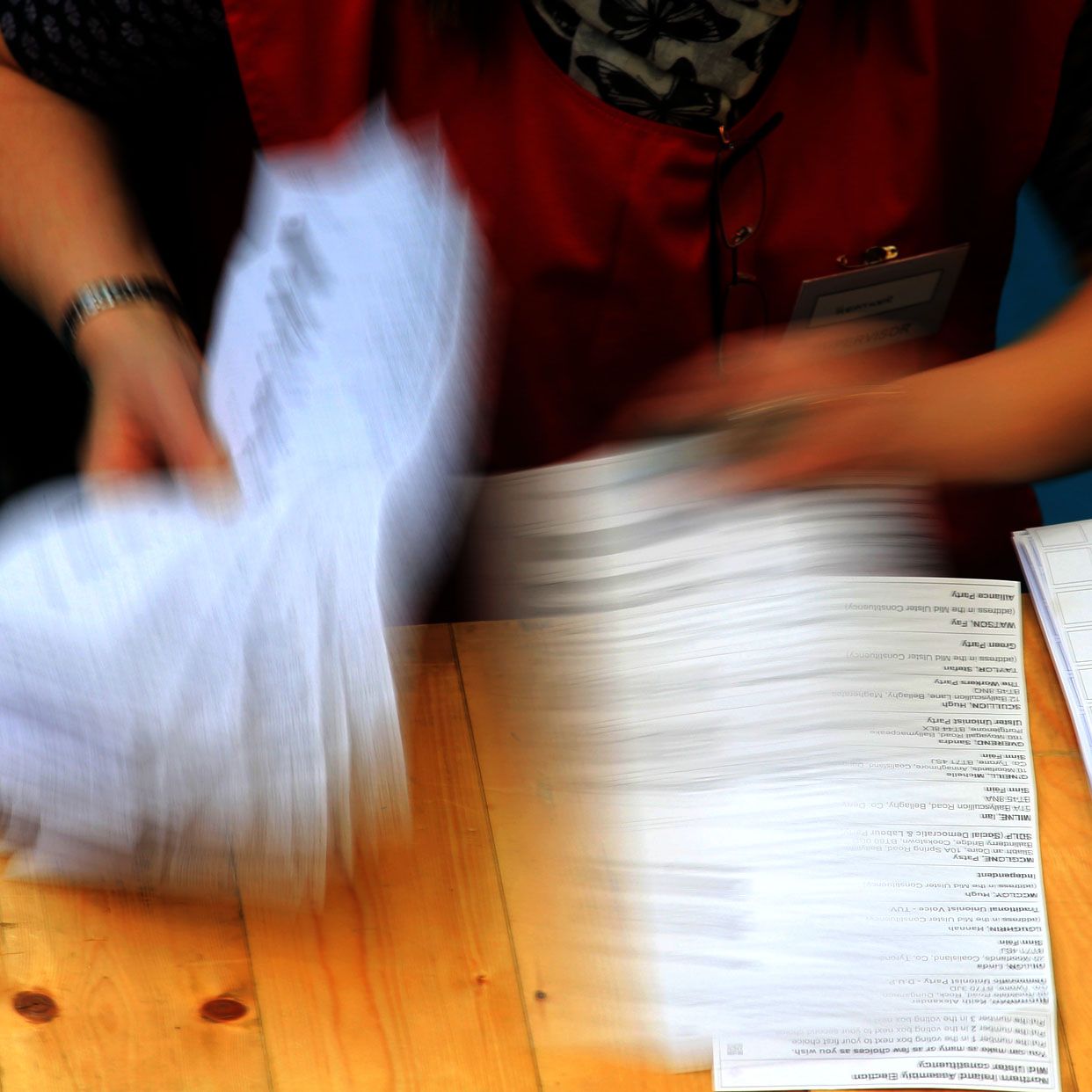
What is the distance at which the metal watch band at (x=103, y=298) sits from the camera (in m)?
0.49

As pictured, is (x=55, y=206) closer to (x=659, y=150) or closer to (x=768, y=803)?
(x=659, y=150)

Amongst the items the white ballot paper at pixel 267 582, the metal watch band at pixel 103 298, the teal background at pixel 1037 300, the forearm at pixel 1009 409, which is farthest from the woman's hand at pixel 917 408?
the teal background at pixel 1037 300

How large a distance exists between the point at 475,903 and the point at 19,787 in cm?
19

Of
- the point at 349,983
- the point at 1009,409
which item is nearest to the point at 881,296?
the point at 1009,409

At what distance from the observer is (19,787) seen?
1.34ft

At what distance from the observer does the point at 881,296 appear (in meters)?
0.63

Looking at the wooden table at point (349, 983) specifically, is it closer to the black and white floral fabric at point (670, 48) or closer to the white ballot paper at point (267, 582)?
the white ballot paper at point (267, 582)

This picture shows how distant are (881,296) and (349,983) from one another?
45cm

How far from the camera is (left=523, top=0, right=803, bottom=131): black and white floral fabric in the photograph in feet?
1.65

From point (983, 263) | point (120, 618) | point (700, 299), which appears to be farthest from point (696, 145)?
point (120, 618)

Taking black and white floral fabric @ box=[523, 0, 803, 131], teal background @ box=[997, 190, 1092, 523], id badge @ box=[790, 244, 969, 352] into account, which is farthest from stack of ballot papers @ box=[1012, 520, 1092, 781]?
teal background @ box=[997, 190, 1092, 523]

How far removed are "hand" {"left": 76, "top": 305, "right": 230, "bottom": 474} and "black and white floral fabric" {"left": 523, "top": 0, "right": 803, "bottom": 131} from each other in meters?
0.22

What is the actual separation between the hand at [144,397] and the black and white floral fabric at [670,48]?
223 mm

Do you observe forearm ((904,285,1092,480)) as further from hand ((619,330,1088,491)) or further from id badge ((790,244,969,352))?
id badge ((790,244,969,352))
